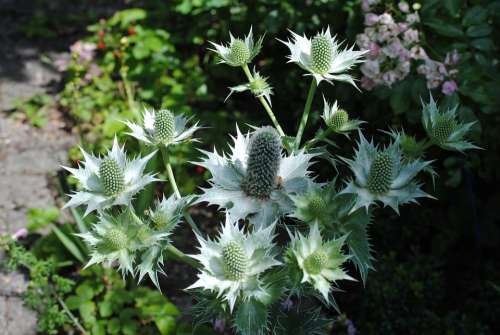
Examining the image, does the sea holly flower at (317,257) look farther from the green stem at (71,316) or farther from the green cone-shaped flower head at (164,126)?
the green stem at (71,316)

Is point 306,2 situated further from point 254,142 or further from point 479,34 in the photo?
point 254,142

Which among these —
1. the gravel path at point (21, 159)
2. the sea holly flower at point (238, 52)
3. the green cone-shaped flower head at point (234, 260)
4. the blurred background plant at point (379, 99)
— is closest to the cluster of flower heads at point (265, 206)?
the green cone-shaped flower head at point (234, 260)

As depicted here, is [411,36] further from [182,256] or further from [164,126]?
[182,256]

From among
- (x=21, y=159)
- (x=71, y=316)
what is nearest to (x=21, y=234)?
(x=71, y=316)

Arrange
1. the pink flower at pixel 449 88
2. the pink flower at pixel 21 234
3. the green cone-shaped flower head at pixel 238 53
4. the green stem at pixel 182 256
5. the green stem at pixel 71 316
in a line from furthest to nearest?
the pink flower at pixel 21 234, the green stem at pixel 71 316, the pink flower at pixel 449 88, the green cone-shaped flower head at pixel 238 53, the green stem at pixel 182 256

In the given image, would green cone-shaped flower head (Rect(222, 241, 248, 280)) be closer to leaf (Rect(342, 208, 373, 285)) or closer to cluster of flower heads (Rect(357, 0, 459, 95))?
leaf (Rect(342, 208, 373, 285))

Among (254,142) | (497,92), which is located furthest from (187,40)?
(254,142)
